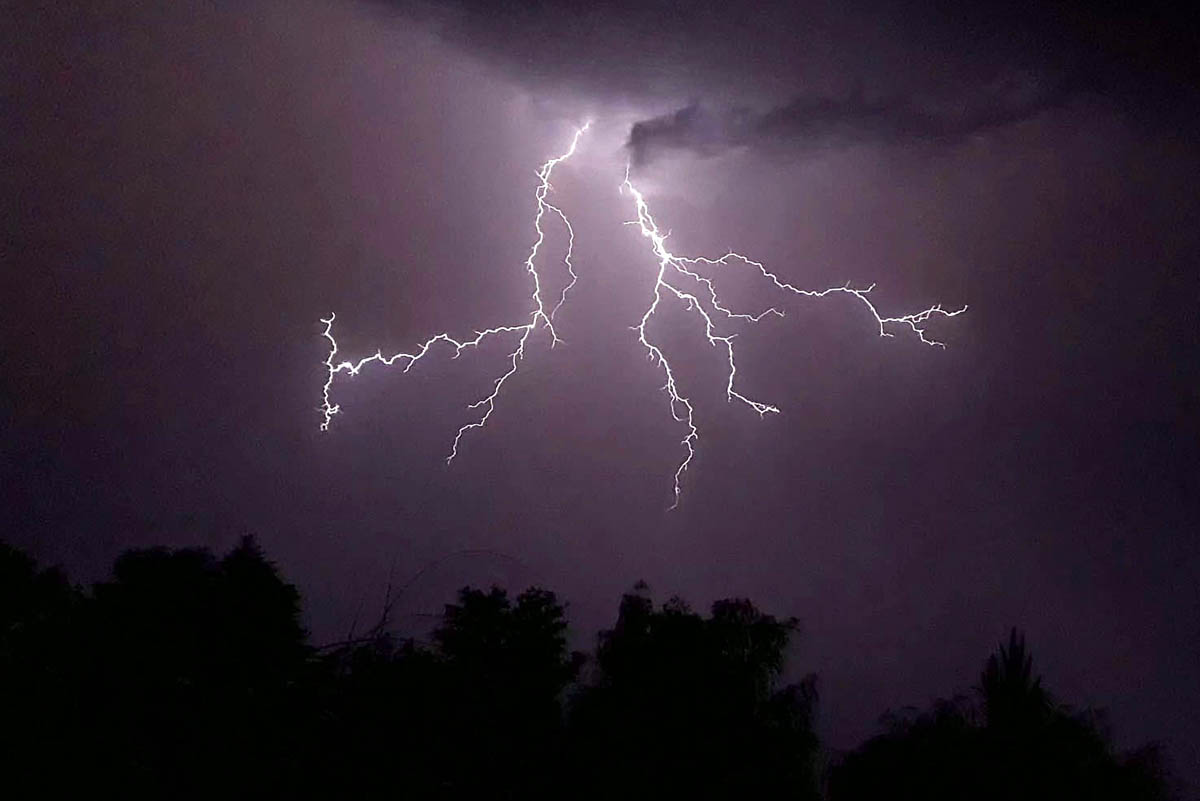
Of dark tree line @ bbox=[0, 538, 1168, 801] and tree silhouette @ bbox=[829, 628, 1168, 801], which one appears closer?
dark tree line @ bbox=[0, 538, 1168, 801]

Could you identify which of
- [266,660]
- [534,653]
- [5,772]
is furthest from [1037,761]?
[5,772]

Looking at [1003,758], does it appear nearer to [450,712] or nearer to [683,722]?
[683,722]

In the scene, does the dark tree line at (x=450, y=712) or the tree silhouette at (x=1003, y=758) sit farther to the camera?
the tree silhouette at (x=1003, y=758)

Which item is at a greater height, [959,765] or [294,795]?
[959,765]

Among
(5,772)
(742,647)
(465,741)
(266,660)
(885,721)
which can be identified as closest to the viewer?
(5,772)

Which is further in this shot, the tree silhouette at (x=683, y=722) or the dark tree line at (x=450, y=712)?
the tree silhouette at (x=683, y=722)

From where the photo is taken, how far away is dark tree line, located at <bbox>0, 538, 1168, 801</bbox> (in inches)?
191

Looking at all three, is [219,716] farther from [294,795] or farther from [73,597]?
[73,597]

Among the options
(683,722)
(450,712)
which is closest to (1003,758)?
(683,722)

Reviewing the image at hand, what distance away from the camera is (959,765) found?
6.59 meters

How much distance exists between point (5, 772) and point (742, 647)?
549 centimetres

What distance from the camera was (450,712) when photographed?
21.4 feet

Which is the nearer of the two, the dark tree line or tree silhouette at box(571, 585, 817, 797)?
the dark tree line

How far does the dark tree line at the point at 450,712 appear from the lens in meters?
4.84
